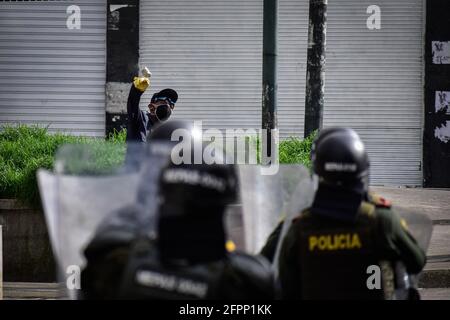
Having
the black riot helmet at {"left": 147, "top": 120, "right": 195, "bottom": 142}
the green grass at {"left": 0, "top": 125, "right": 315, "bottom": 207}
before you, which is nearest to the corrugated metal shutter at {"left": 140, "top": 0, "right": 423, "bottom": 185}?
the green grass at {"left": 0, "top": 125, "right": 315, "bottom": 207}

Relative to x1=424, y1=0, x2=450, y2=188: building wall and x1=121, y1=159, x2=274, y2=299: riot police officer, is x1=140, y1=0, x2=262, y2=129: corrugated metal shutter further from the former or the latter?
x1=121, y1=159, x2=274, y2=299: riot police officer

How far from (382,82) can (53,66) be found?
221 inches

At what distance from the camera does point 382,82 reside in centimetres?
1478

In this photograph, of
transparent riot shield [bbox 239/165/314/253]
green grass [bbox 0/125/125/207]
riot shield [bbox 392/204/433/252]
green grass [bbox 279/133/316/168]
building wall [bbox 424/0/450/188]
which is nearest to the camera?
transparent riot shield [bbox 239/165/314/253]

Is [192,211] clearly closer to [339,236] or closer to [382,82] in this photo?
[339,236]

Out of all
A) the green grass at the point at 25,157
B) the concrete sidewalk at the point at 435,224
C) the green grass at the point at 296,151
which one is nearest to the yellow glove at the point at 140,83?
the green grass at the point at 25,157

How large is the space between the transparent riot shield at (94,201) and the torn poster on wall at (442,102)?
41.5 ft

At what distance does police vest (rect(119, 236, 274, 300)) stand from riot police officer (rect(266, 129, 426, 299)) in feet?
2.59

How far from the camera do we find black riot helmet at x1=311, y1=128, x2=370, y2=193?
325 cm

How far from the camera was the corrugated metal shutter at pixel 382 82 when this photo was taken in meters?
14.7

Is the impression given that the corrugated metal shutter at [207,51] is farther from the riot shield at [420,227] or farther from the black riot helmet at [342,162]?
the black riot helmet at [342,162]

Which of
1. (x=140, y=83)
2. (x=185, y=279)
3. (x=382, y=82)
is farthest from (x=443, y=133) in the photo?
(x=185, y=279)
